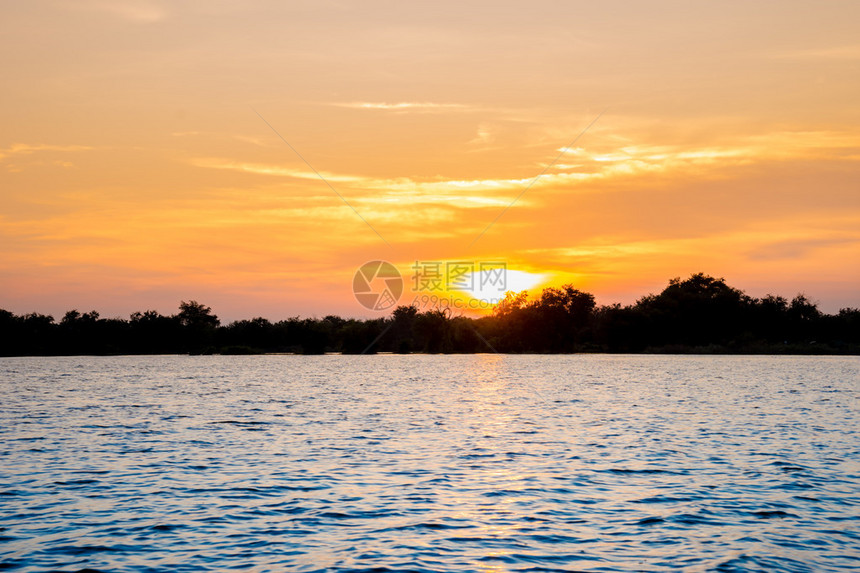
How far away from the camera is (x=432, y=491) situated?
2572 cm

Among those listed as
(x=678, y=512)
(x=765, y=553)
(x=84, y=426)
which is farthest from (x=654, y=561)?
(x=84, y=426)

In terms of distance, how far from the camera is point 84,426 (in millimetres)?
46906

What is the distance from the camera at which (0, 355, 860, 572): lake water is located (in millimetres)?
18312

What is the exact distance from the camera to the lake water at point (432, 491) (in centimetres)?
1831

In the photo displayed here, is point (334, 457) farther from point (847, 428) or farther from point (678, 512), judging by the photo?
point (847, 428)

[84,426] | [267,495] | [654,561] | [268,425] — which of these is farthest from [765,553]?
[84,426]

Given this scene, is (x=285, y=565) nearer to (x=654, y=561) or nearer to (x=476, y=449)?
(x=654, y=561)

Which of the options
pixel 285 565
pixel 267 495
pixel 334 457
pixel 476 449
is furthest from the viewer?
pixel 476 449

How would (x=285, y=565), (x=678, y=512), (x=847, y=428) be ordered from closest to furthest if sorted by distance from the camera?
1. (x=285, y=565)
2. (x=678, y=512)
3. (x=847, y=428)

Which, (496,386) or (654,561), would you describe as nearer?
(654,561)

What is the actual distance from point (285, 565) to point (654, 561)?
8.23m

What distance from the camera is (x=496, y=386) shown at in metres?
92.6

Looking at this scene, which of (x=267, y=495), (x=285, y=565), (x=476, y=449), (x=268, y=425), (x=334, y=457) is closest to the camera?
(x=285, y=565)

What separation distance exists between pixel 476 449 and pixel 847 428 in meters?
22.8
